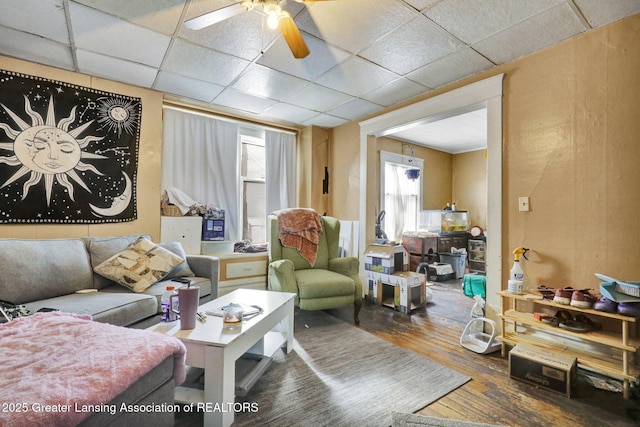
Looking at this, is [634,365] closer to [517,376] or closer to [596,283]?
[596,283]

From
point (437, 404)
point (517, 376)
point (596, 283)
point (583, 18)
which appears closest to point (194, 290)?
point (437, 404)

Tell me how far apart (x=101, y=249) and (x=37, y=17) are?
1.70 metres

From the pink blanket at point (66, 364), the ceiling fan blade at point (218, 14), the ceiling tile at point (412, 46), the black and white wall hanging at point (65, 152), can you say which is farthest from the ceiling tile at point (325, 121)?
the pink blanket at point (66, 364)

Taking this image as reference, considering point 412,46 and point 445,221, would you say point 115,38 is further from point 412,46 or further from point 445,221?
point 445,221

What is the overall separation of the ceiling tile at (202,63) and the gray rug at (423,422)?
2.77 metres

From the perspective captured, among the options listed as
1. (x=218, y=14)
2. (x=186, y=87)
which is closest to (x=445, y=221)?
(x=186, y=87)

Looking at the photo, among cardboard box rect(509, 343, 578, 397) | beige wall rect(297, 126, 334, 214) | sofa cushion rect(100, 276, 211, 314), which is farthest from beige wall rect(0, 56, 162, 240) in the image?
cardboard box rect(509, 343, 578, 397)

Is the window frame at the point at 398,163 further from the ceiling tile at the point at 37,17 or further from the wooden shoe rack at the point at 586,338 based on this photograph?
the ceiling tile at the point at 37,17

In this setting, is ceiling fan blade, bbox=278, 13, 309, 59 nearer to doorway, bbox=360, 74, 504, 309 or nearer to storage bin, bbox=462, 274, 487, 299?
doorway, bbox=360, 74, 504, 309

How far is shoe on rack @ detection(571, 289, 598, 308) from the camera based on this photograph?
5.93ft

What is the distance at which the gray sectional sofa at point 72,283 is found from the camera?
189cm

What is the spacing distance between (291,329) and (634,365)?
86.1 inches

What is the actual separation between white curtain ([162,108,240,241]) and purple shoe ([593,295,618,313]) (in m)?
3.48

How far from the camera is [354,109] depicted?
11.7 feet
